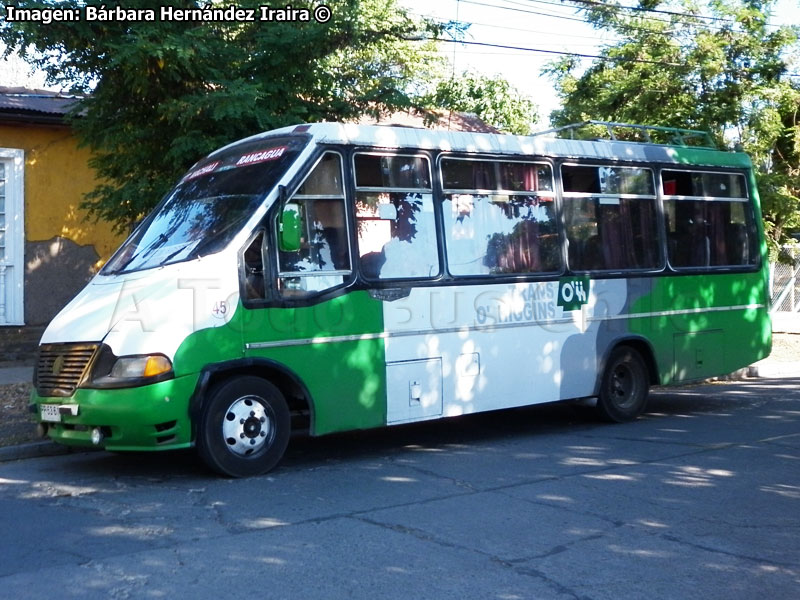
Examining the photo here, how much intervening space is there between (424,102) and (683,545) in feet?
24.5

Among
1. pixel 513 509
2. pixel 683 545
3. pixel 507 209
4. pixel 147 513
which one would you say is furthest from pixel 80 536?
pixel 507 209

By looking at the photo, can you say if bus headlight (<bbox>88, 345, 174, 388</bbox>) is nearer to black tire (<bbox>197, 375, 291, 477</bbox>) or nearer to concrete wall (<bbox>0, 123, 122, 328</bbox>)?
black tire (<bbox>197, 375, 291, 477</bbox>)

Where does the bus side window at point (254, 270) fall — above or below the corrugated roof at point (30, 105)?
below

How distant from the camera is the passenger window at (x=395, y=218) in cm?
913

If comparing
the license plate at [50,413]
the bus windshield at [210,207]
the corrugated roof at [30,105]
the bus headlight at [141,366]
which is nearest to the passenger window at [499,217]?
the bus windshield at [210,207]

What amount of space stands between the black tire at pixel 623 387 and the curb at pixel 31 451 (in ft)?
18.6

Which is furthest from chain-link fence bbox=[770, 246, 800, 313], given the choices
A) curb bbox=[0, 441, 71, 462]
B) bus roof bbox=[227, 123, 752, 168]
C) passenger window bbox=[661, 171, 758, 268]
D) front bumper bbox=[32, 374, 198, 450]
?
front bumper bbox=[32, 374, 198, 450]

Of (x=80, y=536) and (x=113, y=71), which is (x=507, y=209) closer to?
(x=113, y=71)

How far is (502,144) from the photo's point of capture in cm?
1030

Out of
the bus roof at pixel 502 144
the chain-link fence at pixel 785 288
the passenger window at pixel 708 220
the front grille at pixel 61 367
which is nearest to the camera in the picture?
the front grille at pixel 61 367

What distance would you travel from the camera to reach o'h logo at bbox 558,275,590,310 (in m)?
10.7

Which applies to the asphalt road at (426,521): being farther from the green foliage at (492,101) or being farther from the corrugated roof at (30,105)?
the green foliage at (492,101)

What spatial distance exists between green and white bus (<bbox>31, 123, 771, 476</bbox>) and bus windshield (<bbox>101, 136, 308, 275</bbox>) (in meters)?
0.03

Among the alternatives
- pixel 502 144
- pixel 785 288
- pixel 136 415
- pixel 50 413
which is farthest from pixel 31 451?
pixel 785 288
